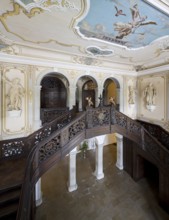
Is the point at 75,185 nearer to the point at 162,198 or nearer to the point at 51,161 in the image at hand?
the point at 51,161

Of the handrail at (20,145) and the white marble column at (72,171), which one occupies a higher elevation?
the handrail at (20,145)

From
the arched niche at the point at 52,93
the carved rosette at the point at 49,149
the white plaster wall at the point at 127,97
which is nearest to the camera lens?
the carved rosette at the point at 49,149

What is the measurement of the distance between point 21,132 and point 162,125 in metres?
7.35

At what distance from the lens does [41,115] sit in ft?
20.7

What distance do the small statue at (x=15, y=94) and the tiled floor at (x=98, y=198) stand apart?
4.55 metres

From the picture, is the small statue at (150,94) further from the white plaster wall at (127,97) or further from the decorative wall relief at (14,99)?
the decorative wall relief at (14,99)

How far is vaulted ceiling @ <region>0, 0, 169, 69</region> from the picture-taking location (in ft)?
9.63

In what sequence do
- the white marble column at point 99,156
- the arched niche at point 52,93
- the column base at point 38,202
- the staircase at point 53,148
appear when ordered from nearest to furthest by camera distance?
the staircase at point 53,148 → the column base at point 38,202 → the white marble column at point 99,156 → the arched niche at point 52,93

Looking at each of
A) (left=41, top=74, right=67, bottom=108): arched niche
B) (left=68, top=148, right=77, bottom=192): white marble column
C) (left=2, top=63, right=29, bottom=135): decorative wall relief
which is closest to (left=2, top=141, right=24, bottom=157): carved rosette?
(left=2, top=63, right=29, bottom=135): decorative wall relief

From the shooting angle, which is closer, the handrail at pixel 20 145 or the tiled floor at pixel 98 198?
the handrail at pixel 20 145

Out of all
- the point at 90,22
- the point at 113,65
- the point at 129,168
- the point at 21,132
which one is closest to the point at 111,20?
the point at 90,22

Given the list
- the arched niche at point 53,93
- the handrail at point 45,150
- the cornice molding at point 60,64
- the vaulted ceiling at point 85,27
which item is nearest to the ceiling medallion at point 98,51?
the vaulted ceiling at point 85,27

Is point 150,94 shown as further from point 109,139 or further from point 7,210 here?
point 7,210

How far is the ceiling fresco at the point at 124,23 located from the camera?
2.94 meters
